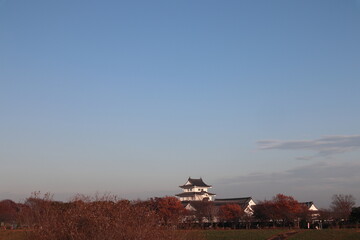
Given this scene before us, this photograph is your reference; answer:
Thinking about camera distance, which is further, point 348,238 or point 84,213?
point 348,238

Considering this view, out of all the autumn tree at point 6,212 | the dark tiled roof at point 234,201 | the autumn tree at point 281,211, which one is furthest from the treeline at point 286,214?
the autumn tree at point 6,212

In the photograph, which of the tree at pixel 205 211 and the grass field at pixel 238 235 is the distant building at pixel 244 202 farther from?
the grass field at pixel 238 235

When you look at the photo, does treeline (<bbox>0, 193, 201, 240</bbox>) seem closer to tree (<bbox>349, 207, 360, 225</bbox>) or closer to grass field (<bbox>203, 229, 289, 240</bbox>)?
grass field (<bbox>203, 229, 289, 240</bbox>)

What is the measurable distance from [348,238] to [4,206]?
54754 mm

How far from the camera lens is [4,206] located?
7125 cm

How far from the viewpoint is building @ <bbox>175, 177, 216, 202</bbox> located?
90.1 metres

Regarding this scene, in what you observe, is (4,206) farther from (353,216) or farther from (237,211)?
(353,216)

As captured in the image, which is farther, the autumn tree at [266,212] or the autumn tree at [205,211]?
the autumn tree at [205,211]

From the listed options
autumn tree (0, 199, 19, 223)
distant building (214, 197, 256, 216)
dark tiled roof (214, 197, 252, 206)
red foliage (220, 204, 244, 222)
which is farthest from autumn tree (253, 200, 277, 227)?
autumn tree (0, 199, 19, 223)

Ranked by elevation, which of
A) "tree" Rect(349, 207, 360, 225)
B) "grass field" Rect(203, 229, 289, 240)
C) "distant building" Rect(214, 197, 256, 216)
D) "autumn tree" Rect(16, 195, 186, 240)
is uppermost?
"distant building" Rect(214, 197, 256, 216)

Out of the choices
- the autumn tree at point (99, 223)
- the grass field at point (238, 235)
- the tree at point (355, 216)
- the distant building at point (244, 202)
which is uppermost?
the distant building at point (244, 202)

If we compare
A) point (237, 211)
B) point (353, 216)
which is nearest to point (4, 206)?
point (237, 211)

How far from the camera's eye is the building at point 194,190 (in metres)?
90.1

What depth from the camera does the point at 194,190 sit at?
91938 millimetres
